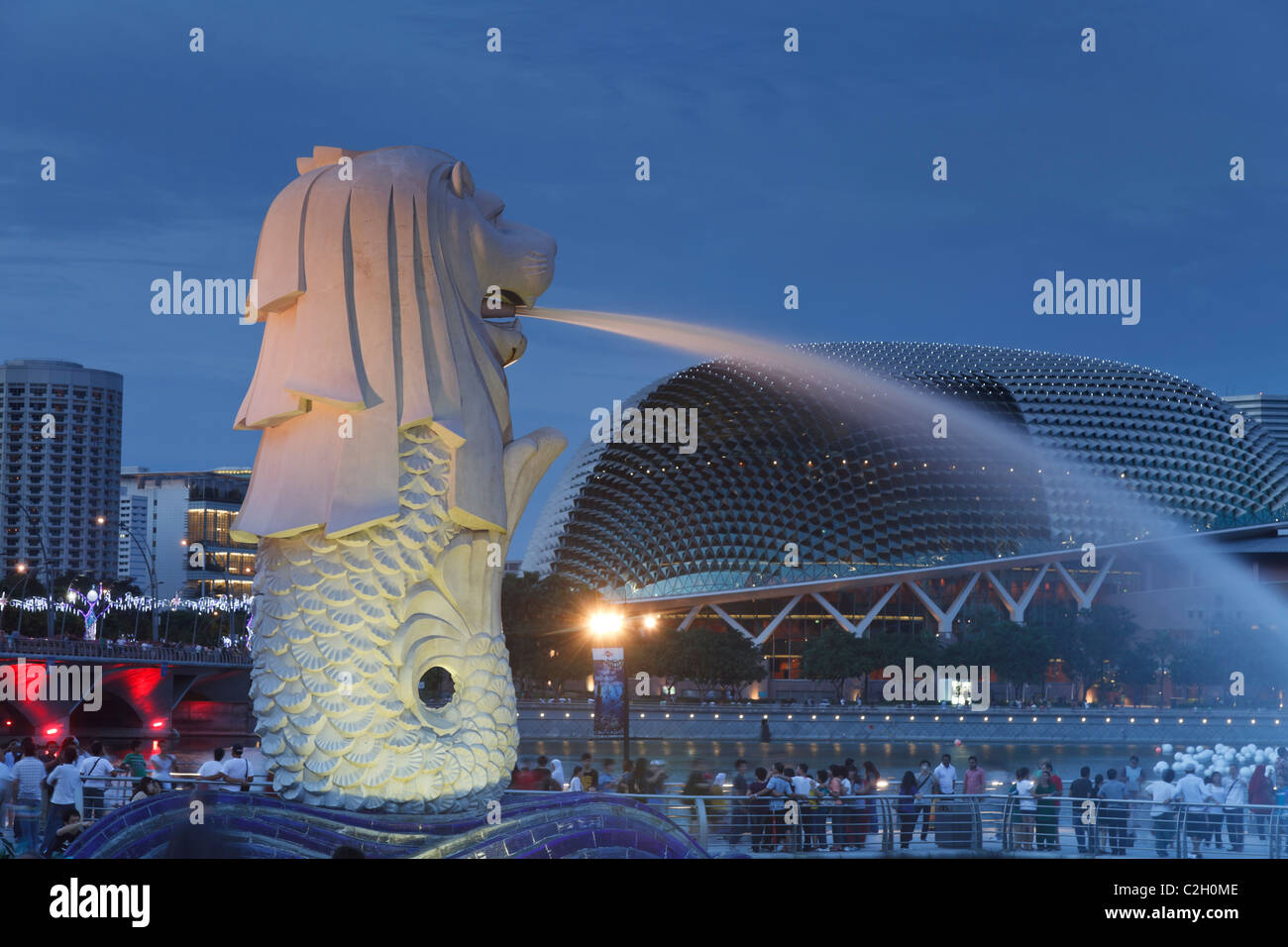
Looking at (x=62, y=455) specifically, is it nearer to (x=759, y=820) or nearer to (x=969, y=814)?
(x=759, y=820)

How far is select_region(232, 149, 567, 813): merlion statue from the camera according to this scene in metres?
9.62

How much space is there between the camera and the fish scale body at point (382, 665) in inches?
376

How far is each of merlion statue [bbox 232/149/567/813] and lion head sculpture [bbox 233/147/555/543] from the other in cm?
1

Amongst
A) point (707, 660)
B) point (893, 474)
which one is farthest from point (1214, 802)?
point (893, 474)

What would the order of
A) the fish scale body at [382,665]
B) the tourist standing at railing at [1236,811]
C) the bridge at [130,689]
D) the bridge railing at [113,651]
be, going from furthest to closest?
the bridge railing at [113,651]
the bridge at [130,689]
the tourist standing at railing at [1236,811]
the fish scale body at [382,665]

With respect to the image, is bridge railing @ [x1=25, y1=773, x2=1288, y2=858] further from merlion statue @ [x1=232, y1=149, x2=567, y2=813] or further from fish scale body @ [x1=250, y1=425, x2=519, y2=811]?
merlion statue @ [x1=232, y1=149, x2=567, y2=813]

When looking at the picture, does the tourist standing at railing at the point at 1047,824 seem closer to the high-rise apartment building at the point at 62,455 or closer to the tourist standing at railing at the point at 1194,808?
the tourist standing at railing at the point at 1194,808

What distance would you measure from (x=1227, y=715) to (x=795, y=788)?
3455cm

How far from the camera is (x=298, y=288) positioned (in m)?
10.1

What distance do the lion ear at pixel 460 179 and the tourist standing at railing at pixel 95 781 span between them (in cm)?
521

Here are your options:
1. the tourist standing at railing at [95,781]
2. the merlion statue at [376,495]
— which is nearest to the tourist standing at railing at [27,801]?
the tourist standing at railing at [95,781]

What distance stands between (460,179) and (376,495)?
97.4 inches
